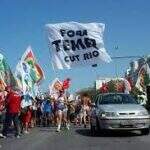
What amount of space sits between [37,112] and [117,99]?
9.79 metres

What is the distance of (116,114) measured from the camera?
2067 cm

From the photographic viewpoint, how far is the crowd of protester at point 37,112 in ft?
69.8

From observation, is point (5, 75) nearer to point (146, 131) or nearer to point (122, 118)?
point (122, 118)

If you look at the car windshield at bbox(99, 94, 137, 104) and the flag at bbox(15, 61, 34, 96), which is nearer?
the car windshield at bbox(99, 94, 137, 104)

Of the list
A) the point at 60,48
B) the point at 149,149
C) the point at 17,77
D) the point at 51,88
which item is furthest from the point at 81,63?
the point at 51,88

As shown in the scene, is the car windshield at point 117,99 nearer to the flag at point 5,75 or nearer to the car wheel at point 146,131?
the car wheel at point 146,131

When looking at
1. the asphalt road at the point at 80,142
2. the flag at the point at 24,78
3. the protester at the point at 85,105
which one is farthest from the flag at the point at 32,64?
the asphalt road at the point at 80,142

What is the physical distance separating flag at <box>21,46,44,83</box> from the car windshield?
6949mm

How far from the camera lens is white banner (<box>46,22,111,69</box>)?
74.6ft

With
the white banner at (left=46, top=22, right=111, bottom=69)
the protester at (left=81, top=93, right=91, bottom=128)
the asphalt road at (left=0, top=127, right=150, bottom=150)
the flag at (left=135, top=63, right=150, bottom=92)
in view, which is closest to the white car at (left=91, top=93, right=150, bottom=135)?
the asphalt road at (left=0, top=127, right=150, bottom=150)

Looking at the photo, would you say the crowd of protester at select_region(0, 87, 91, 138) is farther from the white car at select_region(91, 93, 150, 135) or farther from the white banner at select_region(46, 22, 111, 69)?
the white car at select_region(91, 93, 150, 135)

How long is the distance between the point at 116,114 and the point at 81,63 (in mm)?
2930

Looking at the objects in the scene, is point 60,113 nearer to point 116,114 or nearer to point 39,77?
point 116,114

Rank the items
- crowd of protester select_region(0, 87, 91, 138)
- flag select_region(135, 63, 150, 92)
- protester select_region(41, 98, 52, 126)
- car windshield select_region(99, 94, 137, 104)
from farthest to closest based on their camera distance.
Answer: flag select_region(135, 63, 150, 92)
protester select_region(41, 98, 52, 126)
car windshield select_region(99, 94, 137, 104)
crowd of protester select_region(0, 87, 91, 138)
